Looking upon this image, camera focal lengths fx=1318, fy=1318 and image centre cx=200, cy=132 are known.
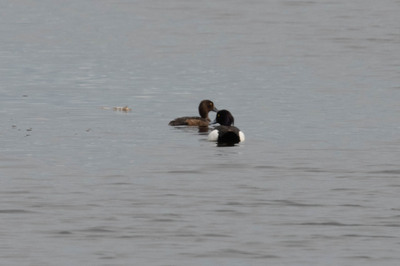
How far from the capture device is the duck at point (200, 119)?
110 feet

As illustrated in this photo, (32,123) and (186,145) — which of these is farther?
(32,123)

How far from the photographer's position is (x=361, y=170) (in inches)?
1008

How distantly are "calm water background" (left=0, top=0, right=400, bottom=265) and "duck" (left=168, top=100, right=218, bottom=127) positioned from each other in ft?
1.07

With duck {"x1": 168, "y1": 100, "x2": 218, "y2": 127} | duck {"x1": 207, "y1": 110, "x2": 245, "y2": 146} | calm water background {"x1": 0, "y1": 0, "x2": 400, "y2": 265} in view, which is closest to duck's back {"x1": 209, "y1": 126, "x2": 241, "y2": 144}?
duck {"x1": 207, "y1": 110, "x2": 245, "y2": 146}

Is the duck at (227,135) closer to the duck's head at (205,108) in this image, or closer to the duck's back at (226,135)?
the duck's back at (226,135)

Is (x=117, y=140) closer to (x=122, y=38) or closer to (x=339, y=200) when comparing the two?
(x=339, y=200)

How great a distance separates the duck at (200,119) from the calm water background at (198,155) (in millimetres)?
327

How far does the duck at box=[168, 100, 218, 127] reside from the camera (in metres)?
33.4

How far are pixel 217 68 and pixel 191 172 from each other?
87.1 ft

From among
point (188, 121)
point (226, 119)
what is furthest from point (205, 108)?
point (226, 119)

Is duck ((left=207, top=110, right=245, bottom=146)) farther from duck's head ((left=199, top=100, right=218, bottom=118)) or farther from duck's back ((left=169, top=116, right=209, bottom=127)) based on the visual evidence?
duck's head ((left=199, top=100, right=218, bottom=118))

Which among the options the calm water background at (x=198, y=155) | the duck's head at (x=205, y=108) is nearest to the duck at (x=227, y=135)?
the calm water background at (x=198, y=155)

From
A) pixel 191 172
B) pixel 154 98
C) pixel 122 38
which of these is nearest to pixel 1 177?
pixel 191 172

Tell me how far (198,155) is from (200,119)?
6538 mm
